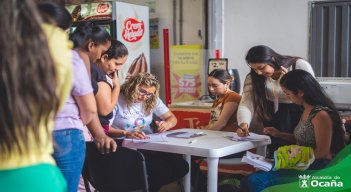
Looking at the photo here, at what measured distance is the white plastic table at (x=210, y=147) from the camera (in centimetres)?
240

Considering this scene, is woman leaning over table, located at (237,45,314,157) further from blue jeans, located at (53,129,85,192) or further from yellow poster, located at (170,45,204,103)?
yellow poster, located at (170,45,204,103)

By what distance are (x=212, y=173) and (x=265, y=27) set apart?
2.46 metres

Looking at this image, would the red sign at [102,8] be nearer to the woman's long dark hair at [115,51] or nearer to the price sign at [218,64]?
the price sign at [218,64]

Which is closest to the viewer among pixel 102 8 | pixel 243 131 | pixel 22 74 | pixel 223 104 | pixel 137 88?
pixel 22 74

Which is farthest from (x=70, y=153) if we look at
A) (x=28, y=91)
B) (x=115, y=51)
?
(x=115, y=51)

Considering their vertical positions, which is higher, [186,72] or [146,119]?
[186,72]

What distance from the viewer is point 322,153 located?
248 cm

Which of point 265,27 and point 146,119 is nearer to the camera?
point 146,119

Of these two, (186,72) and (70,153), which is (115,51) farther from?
(186,72)

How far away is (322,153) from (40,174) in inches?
69.9

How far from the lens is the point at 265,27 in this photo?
451 centimetres

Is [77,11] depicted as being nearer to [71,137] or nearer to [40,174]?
[71,137]

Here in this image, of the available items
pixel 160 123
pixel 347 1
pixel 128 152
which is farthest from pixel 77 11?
pixel 128 152

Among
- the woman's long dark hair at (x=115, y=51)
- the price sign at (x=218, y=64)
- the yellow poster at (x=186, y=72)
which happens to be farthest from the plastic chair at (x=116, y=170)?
the yellow poster at (x=186, y=72)
